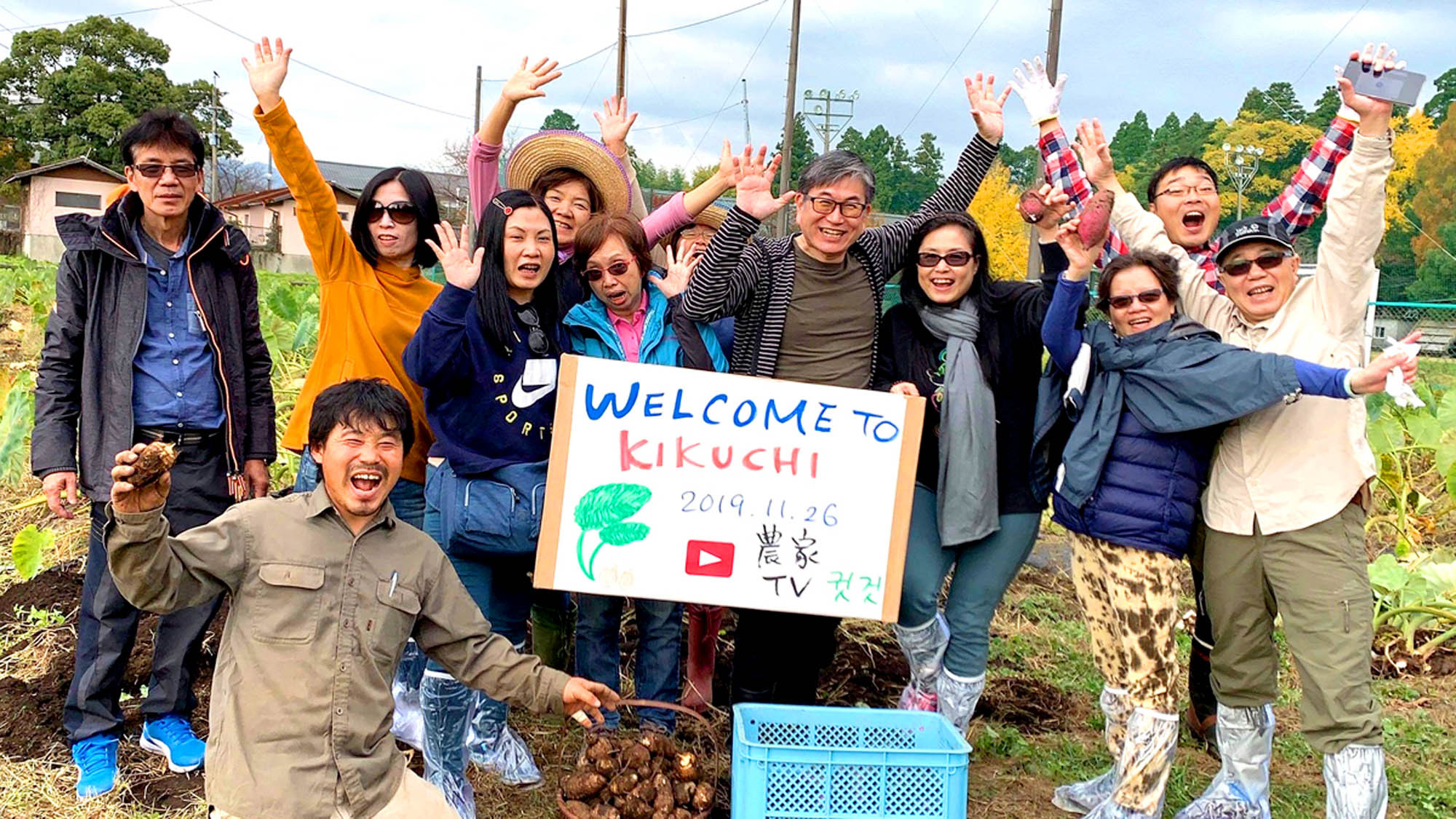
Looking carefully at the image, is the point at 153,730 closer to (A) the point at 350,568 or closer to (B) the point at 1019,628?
(A) the point at 350,568

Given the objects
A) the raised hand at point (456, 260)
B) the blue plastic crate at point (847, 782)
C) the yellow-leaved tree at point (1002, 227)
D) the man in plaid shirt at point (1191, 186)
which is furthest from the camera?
the yellow-leaved tree at point (1002, 227)

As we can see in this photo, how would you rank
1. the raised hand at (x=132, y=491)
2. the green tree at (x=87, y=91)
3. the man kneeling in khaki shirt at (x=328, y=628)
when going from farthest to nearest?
the green tree at (x=87, y=91), the man kneeling in khaki shirt at (x=328, y=628), the raised hand at (x=132, y=491)

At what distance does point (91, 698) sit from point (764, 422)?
2329 mm

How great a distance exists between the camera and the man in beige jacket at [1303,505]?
294 centimetres

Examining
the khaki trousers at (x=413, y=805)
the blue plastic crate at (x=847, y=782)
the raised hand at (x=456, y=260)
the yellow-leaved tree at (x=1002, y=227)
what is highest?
the yellow-leaved tree at (x=1002, y=227)

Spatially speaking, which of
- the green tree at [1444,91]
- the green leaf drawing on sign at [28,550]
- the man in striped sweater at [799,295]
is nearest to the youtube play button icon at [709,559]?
the man in striped sweater at [799,295]

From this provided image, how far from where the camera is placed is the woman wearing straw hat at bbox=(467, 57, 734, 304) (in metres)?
3.70

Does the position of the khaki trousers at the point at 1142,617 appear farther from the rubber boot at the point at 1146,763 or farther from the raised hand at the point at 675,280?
the raised hand at the point at 675,280

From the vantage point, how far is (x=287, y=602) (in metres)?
2.56

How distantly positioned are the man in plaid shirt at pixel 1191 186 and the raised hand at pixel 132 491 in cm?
274

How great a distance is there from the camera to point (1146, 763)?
3164mm

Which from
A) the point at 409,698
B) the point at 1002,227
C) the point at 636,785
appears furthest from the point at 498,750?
the point at 1002,227

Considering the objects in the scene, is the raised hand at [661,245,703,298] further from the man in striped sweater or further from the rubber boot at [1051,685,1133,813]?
the rubber boot at [1051,685,1133,813]

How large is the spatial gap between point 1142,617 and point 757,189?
1.70 meters
